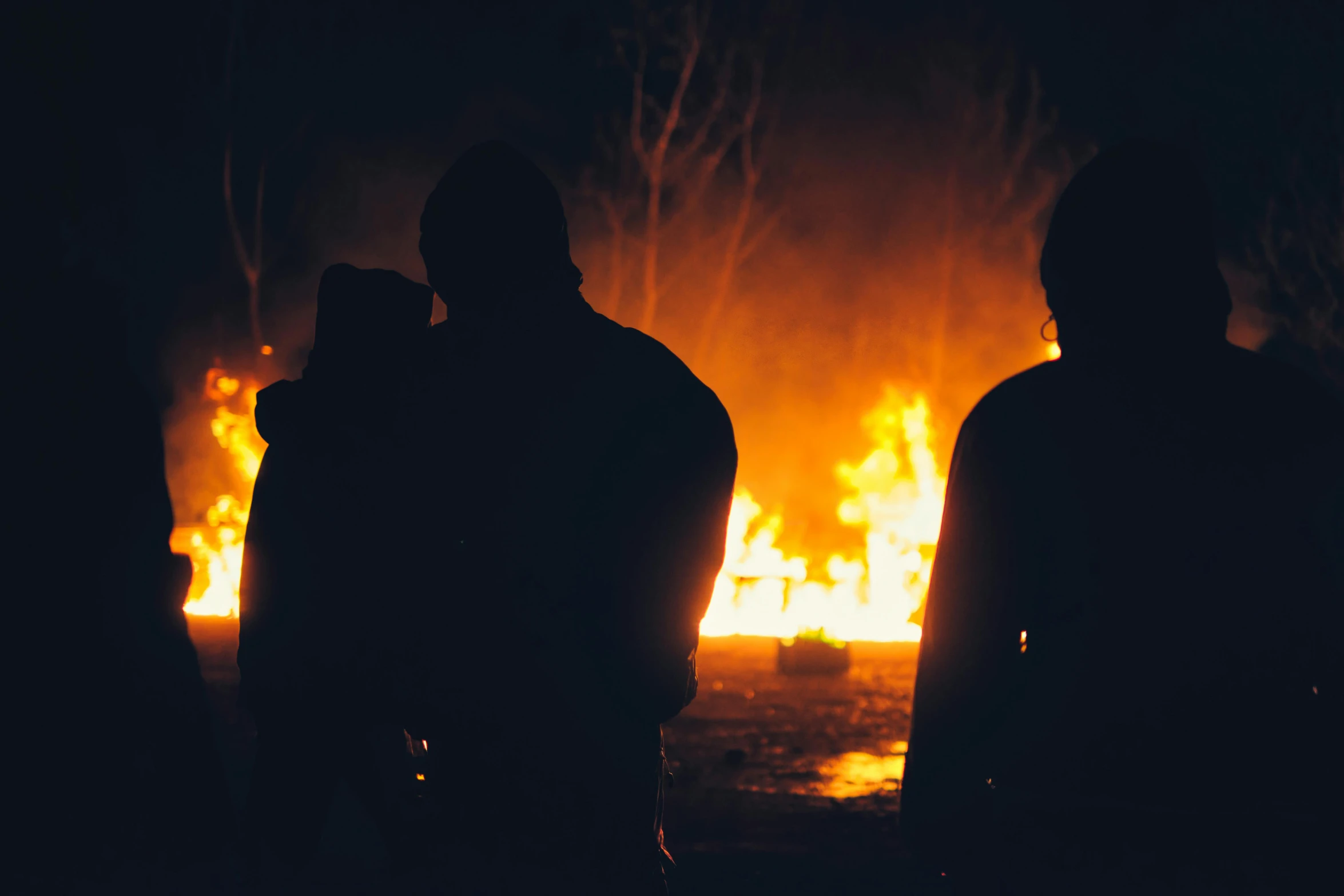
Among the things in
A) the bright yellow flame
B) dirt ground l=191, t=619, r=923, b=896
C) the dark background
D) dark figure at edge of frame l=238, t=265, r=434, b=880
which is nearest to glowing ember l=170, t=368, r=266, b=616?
the bright yellow flame

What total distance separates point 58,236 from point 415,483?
180cm

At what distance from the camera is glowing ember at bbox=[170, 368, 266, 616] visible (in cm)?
1289

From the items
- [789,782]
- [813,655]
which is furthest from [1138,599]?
[813,655]

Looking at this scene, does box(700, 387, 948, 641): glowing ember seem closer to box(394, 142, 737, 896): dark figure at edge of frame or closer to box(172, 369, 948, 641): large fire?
box(172, 369, 948, 641): large fire

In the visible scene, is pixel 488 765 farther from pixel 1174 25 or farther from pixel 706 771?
pixel 1174 25

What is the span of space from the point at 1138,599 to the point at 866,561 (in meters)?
13.0

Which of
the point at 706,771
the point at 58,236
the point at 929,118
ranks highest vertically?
the point at 929,118

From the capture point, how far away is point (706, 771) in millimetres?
5695

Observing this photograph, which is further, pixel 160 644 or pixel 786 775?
pixel 786 775

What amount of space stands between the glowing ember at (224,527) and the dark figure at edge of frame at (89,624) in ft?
33.6

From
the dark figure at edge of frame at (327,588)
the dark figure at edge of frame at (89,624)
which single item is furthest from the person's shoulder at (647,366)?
the dark figure at edge of frame at (89,624)

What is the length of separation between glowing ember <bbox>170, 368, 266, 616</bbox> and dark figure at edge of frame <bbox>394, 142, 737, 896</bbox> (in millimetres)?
11570

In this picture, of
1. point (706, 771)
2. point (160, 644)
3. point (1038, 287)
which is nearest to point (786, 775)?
point (706, 771)

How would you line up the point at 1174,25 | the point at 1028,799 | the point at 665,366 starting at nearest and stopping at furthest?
the point at 1028,799 < the point at 665,366 < the point at 1174,25
